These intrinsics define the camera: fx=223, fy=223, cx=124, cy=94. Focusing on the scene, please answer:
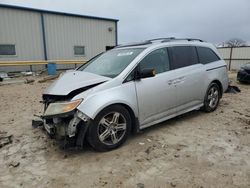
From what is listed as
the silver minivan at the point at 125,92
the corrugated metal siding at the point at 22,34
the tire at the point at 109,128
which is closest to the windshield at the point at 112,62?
the silver minivan at the point at 125,92

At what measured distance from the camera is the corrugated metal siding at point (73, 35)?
15930 millimetres

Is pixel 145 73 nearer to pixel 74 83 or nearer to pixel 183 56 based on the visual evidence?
pixel 74 83

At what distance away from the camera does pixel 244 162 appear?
10.2 ft

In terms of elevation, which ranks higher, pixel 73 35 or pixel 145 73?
pixel 73 35

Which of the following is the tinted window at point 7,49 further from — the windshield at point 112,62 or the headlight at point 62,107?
the headlight at point 62,107

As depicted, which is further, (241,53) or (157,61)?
(241,53)

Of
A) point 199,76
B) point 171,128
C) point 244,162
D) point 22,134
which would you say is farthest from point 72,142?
point 199,76

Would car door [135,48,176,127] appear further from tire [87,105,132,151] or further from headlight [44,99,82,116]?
headlight [44,99,82,116]

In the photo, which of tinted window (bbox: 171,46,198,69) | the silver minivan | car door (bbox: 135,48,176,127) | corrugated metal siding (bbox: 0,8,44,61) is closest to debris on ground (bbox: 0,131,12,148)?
the silver minivan

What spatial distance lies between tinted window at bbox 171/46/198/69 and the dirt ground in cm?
124

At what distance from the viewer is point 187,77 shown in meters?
4.56

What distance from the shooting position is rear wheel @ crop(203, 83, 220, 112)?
17.3 ft

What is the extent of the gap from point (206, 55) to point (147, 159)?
3.26 meters

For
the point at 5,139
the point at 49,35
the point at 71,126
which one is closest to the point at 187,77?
the point at 71,126
